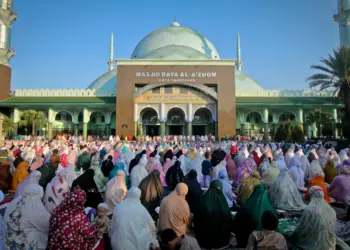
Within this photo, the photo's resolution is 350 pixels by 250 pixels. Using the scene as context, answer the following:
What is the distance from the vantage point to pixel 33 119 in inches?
1093

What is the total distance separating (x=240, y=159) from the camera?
1077 cm

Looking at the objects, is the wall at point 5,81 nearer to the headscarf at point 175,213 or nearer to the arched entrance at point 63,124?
the arched entrance at point 63,124

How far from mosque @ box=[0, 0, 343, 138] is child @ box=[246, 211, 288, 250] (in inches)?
1028

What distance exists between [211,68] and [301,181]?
73.9ft

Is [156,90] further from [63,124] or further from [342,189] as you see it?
[342,189]

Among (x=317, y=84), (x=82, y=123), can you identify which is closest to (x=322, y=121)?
(x=317, y=84)

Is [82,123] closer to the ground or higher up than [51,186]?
higher up

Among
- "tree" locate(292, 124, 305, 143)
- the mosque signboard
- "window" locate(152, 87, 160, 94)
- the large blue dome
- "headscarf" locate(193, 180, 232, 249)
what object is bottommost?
"headscarf" locate(193, 180, 232, 249)

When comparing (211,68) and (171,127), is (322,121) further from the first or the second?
(171,127)

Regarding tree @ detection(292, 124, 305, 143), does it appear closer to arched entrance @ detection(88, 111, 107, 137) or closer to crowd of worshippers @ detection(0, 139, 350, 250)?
crowd of worshippers @ detection(0, 139, 350, 250)

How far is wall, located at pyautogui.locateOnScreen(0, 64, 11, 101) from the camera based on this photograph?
30.2m

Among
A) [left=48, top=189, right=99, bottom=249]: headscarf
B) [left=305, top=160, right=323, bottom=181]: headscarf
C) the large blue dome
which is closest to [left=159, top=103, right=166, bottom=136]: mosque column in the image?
the large blue dome

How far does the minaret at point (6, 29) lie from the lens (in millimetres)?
29906

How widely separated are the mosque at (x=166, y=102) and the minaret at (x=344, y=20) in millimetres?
5905
